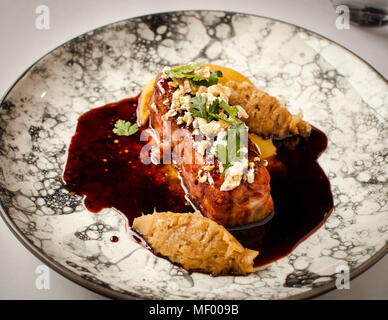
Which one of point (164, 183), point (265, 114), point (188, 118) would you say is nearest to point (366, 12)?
point (265, 114)

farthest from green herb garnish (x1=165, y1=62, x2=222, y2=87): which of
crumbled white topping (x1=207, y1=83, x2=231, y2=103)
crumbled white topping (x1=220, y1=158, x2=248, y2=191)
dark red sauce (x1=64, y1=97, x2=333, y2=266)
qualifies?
crumbled white topping (x1=220, y1=158, x2=248, y2=191)

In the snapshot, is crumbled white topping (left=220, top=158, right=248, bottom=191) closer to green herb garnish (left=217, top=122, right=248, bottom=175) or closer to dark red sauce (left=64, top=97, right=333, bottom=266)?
green herb garnish (left=217, top=122, right=248, bottom=175)

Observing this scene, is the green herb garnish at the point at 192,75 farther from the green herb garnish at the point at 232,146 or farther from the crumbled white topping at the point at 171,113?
the green herb garnish at the point at 232,146

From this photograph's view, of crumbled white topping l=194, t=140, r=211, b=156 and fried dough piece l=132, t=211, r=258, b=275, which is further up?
crumbled white topping l=194, t=140, r=211, b=156

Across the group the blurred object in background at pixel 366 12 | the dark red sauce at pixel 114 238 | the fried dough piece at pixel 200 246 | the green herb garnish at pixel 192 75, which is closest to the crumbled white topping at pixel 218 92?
the green herb garnish at pixel 192 75

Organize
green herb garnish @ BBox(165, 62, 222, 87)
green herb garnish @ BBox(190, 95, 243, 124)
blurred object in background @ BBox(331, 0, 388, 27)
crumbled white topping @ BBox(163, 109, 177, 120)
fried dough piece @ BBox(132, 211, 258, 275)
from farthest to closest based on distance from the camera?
blurred object in background @ BBox(331, 0, 388, 27) < green herb garnish @ BBox(165, 62, 222, 87) < crumbled white topping @ BBox(163, 109, 177, 120) < green herb garnish @ BBox(190, 95, 243, 124) < fried dough piece @ BBox(132, 211, 258, 275)

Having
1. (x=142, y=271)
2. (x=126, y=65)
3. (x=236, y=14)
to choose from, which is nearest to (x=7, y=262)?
(x=142, y=271)
